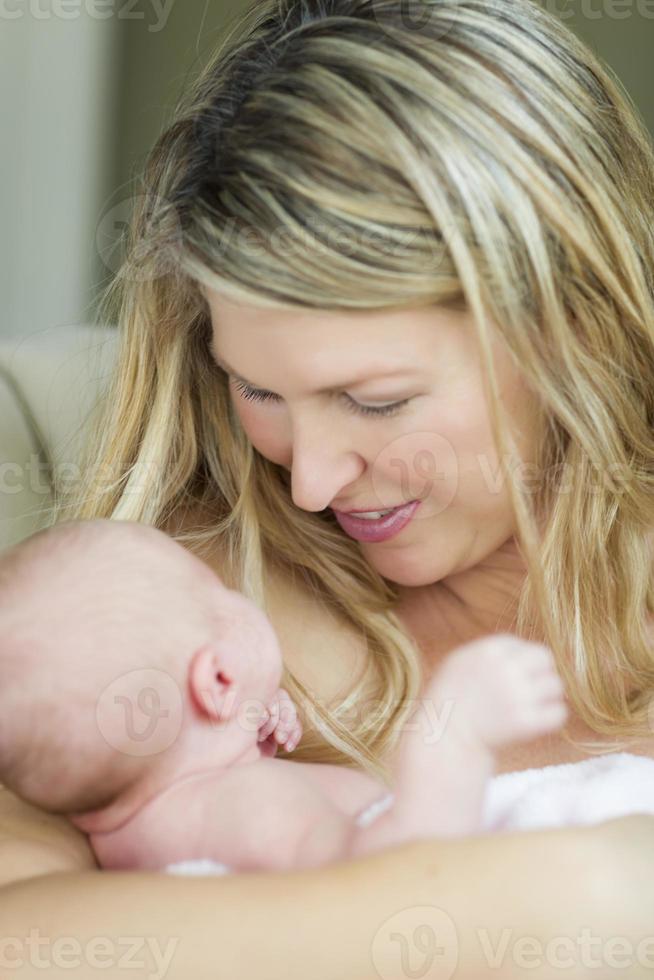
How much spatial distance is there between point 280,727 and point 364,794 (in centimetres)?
15

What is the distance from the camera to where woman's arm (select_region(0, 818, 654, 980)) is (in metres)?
0.73

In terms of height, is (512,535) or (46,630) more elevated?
(46,630)

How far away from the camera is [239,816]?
892 mm

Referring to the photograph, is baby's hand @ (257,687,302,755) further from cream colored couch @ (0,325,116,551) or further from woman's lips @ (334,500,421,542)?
cream colored couch @ (0,325,116,551)

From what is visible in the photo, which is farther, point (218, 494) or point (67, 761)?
point (218, 494)

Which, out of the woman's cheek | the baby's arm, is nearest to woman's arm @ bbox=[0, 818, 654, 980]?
the baby's arm

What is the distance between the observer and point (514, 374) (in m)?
1.18

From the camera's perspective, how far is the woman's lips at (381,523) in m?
1.25

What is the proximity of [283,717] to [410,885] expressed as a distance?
1.21 feet

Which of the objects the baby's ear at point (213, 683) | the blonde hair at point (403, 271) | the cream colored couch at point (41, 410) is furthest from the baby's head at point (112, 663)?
the cream colored couch at point (41, 410)

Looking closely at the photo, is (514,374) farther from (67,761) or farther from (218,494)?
(67,761)

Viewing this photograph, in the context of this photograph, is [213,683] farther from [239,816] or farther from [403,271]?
[403,271]

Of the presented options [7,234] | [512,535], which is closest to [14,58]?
[7,234]

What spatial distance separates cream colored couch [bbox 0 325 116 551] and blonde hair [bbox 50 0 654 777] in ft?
0.55
